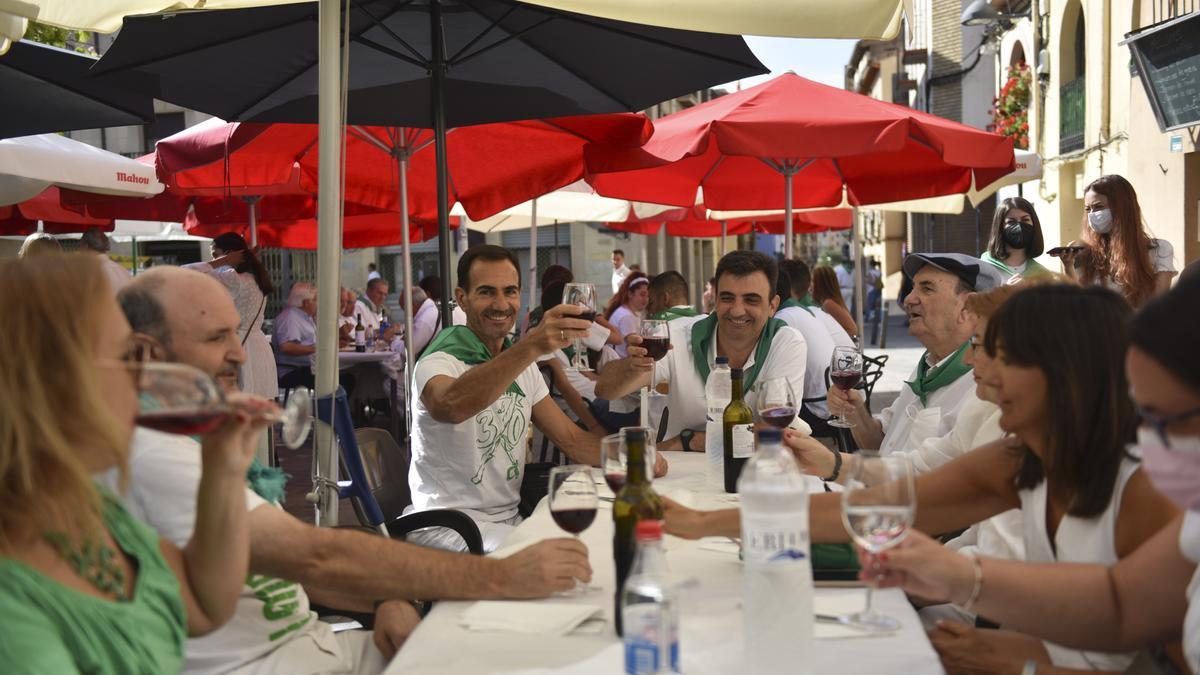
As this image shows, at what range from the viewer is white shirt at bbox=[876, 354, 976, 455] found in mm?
3951

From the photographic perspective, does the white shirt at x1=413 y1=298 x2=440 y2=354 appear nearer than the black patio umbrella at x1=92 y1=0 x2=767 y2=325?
No

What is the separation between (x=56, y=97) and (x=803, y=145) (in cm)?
396

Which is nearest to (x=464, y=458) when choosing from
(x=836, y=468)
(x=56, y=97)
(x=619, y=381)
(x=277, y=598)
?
(x=619, y=381)

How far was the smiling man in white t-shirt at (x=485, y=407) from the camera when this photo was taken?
379cm

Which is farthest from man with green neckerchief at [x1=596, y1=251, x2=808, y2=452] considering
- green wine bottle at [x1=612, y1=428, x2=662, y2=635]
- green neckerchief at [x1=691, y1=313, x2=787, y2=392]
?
green wine bottle at [x1=612, y1=428, x2=662, y2=635]

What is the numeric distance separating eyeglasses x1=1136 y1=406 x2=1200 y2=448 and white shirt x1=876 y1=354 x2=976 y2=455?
2.09m

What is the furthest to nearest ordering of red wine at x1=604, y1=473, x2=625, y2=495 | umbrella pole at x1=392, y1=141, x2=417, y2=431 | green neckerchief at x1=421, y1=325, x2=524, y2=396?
umbrella pole at x1=392, y1=141, x2=417, y2=431, green neckerchief at x1=421, y1=325, x2=524, y2=396, red wine at x1=604, y1=473, x2=625, y2=495

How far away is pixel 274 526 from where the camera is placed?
228 cm

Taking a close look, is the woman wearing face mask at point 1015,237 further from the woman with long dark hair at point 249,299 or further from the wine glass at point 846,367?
the woman with long dark hair at point 249,299

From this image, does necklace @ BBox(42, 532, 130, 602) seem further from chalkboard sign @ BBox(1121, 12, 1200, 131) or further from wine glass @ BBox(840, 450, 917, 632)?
chalkboard sign @ BBox(1121, 12, 1200, 131)

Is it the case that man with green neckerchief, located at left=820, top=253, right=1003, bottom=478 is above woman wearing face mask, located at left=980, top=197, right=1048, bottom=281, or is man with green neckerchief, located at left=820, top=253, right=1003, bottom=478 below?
below

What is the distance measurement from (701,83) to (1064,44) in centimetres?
1522

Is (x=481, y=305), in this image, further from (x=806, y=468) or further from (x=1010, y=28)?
(x=1010, y=28)

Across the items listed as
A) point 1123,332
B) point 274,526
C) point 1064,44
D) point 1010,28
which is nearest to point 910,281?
point 1123,332
